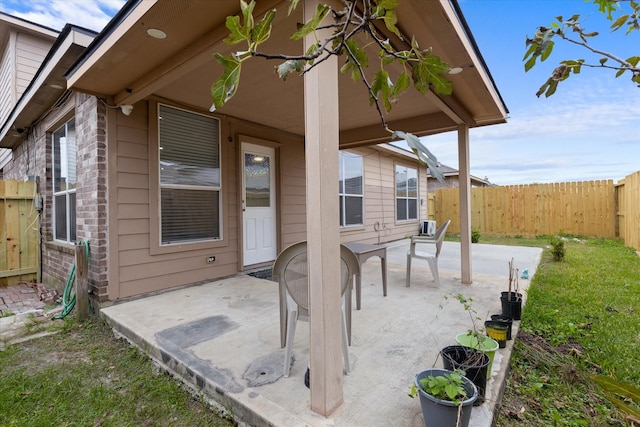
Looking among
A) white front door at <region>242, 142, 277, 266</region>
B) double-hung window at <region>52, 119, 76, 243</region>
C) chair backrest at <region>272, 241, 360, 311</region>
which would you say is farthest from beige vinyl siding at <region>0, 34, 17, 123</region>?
chair backrest at <region>272, 241, 360, 311</region>

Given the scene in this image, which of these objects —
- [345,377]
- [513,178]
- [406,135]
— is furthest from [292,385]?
[513,178]

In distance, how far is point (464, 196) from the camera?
13.9ft

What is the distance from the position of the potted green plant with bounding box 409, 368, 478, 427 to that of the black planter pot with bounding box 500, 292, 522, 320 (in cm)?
172

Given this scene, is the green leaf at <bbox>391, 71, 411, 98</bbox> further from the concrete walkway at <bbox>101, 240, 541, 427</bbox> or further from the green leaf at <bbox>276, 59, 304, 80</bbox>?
the concrete walkway at <bbox>101, 240, 541, 427</bbox>

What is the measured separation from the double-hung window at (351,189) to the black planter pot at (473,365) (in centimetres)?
534

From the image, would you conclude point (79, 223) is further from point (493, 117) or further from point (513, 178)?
point (513, 178)

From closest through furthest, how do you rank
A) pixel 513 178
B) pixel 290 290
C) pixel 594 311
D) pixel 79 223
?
pixel 290 290, pixel 594 311, pixel 79 223, pixel 513 178

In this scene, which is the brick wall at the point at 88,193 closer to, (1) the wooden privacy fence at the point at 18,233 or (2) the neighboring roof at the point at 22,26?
(1) the wooden privacy fence at the point at 18,233

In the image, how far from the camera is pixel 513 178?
2247 cm

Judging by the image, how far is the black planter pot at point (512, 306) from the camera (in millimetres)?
2846

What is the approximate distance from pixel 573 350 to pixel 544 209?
30.0ft

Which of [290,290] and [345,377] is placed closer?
[345,377]

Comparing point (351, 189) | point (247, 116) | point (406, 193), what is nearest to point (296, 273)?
point (247, 116)

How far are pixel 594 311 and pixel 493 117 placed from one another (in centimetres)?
260
